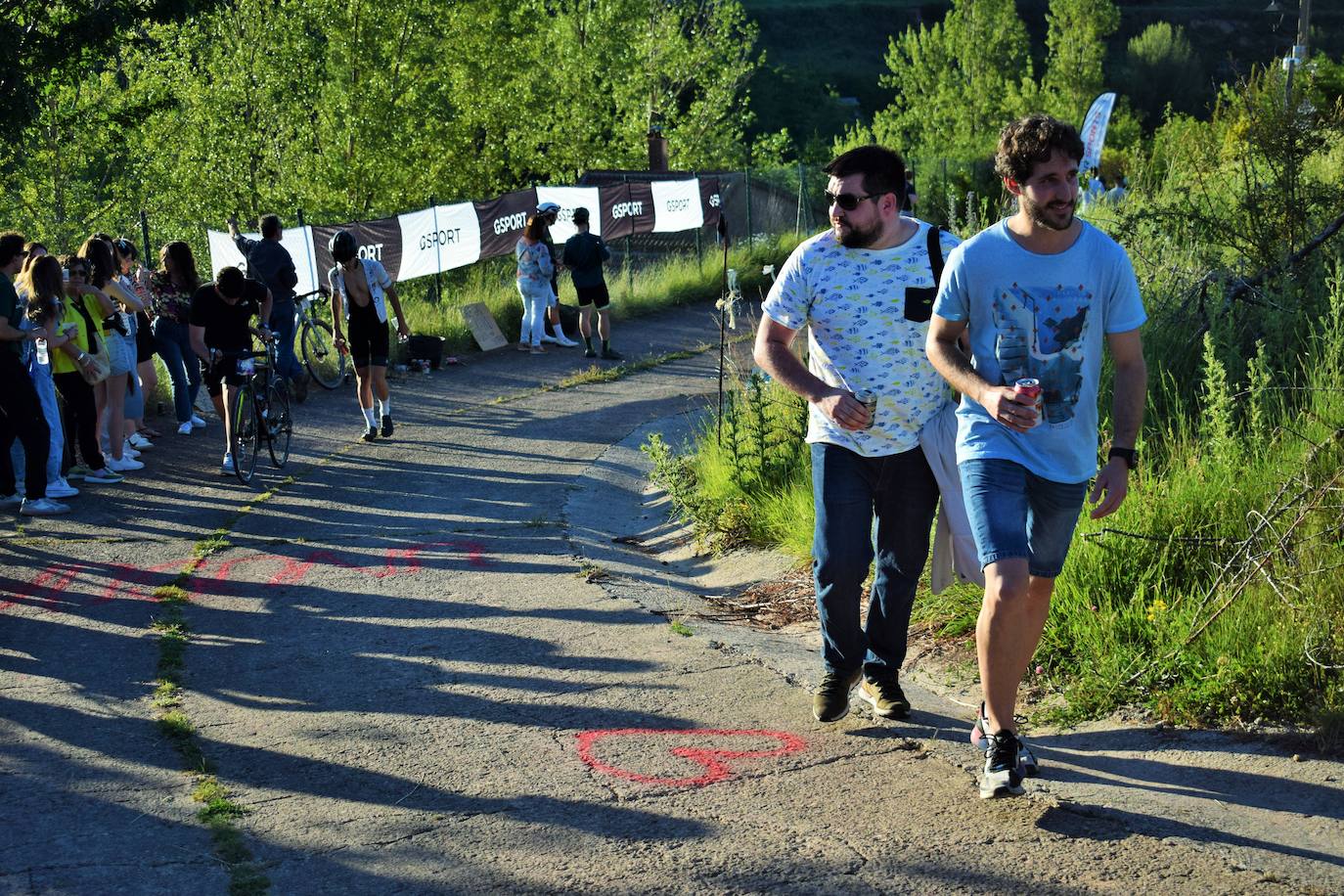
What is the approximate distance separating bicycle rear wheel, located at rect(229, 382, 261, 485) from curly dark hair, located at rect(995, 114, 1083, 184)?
8627 mm

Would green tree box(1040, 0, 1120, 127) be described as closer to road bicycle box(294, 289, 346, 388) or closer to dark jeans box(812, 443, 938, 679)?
road bicycle box(294, 289, 346, 388)

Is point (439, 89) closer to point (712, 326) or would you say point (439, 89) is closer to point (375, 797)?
point (712, 326)

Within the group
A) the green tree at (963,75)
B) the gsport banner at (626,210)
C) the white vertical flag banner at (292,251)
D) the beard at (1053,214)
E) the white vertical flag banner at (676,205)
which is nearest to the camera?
the beard at (1053,214)

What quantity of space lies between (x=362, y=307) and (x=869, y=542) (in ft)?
27.9

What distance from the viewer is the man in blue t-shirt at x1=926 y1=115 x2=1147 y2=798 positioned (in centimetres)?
445

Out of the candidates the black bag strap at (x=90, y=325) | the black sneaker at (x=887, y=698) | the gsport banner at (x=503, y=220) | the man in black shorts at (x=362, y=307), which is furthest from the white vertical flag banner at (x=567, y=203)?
the black sneaker at (x=887, y=698)

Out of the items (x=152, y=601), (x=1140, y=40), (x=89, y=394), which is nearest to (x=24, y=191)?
(x=89, y=394)

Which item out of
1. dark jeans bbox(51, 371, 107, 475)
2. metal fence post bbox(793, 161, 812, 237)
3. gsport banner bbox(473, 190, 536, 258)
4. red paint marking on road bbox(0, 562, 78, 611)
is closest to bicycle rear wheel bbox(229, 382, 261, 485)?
dark jeans bbox(51, 371, 107, 475)

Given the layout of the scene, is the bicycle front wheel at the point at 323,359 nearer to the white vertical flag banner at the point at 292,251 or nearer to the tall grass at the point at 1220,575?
the white vertical flag banner at the point at 292,251

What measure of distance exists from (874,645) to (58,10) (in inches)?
671

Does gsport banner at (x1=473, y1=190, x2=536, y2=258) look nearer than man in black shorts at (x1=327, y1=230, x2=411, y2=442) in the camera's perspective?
A: No

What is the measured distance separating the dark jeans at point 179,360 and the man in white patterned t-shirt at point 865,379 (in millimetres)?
9614

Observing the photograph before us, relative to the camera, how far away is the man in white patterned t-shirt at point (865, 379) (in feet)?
17.1

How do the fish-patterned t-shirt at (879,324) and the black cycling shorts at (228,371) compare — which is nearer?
the fish-patterned t-shirt at (879,324)
